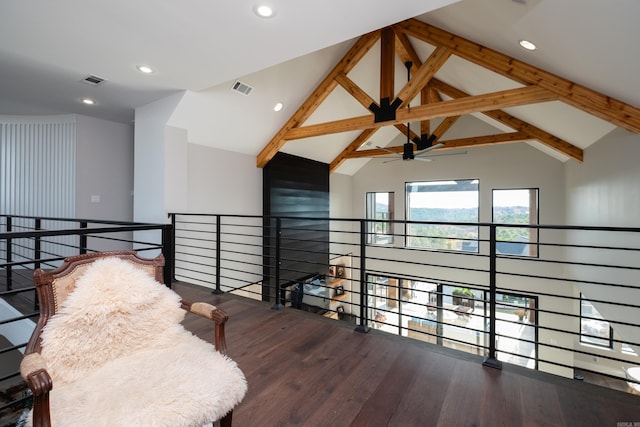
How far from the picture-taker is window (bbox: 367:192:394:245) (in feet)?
28.2

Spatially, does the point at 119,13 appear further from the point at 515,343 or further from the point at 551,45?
the point at 515,343

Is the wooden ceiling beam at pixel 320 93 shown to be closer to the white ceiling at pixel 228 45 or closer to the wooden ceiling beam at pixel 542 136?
the white ceiling at pixel 228 45

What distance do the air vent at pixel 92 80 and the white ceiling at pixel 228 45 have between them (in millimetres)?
59

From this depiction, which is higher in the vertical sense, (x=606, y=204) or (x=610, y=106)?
(x=610, y=106)

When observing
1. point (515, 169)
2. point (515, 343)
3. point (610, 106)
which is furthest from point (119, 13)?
point (515, 343)

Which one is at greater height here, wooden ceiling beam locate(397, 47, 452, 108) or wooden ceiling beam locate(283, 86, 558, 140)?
wooden ceiling beam locate(397, 47, 452, 108)

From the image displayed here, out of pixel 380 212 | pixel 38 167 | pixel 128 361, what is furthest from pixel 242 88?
pixel 380 212

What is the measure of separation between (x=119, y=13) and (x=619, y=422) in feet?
13.1

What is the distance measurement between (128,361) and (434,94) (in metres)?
7.05

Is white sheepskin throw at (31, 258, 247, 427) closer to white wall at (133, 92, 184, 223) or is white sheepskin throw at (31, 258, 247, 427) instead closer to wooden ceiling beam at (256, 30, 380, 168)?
white wall at (133, 92, 184, 223)

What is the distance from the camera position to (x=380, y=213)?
8.84 metres

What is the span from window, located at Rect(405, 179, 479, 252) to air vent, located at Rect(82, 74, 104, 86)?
21.9ft

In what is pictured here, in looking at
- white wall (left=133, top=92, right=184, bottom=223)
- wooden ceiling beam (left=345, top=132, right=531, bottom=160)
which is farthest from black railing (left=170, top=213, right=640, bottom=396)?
wooden ceiling beam (left=345, top=132, right=531, bottom=160)

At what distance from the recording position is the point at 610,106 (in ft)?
9.64
